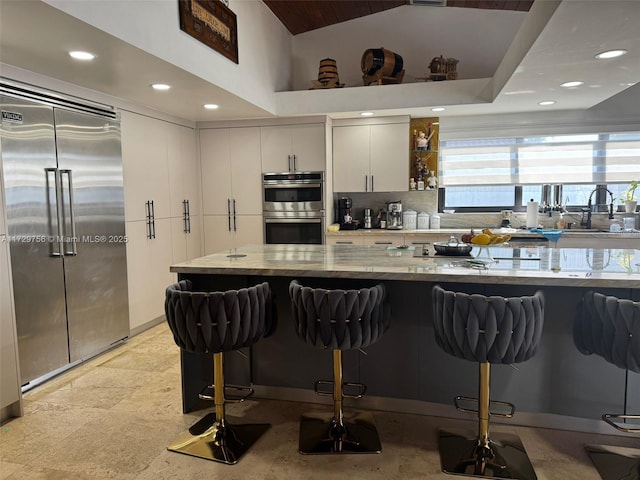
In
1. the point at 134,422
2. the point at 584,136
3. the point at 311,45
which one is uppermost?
the point at 311,45

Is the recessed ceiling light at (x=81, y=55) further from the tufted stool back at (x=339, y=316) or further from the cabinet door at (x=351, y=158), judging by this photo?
the cabinet door at (x=351, y=158)

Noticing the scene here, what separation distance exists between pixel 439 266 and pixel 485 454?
38.5 inches

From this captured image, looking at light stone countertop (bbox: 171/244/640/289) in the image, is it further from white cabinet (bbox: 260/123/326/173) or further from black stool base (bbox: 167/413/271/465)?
white cabinet (bbox: 260/123/326/173)

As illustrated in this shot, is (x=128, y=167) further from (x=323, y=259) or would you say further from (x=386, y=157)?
(x=386, y=157)

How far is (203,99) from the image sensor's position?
4074mm

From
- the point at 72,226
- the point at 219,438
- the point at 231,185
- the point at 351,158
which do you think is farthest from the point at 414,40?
the point at 219,438

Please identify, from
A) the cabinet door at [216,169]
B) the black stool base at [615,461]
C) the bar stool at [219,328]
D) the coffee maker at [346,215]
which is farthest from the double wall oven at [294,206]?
the black stool base at [615,461]

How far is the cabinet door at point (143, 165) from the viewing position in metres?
4.15

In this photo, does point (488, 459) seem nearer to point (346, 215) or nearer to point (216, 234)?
point (346, 215)

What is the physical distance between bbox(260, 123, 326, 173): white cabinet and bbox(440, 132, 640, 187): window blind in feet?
5.32

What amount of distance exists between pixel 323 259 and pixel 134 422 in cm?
153

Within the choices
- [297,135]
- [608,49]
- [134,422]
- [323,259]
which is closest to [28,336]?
[134,422]

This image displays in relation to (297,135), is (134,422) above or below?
below

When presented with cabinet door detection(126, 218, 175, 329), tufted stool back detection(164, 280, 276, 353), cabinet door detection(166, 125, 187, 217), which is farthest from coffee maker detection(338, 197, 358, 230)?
tufted stool back detection(164, 280, 276, 353)
